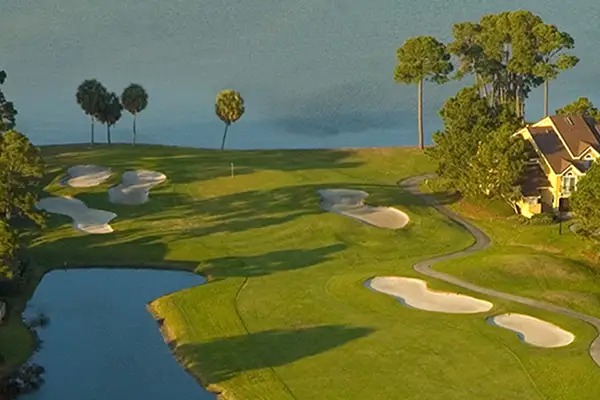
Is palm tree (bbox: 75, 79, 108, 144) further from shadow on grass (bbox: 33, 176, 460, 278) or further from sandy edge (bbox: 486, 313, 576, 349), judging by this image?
sandy edge (bbox: 486, 313, 576, 349)

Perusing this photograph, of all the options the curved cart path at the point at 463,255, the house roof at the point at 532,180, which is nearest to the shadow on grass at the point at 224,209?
the curved cart path at the point at 463,255

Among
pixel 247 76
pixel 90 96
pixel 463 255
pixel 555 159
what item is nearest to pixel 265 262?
pixel 463 255

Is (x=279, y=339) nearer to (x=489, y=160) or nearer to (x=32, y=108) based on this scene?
(x=489, y=160)

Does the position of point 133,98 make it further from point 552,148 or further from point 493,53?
point 552,148

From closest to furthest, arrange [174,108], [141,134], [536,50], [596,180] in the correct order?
[596,180] < [536,50] < [141,134] < [174,108]

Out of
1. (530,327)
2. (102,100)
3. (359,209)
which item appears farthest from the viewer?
(102,100)

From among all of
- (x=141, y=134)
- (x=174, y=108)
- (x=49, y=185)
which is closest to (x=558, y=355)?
(x=49, y=185)
